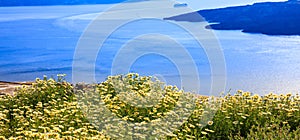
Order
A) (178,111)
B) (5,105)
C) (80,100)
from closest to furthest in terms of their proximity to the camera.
A: (178,111), (80,100), (5,105)

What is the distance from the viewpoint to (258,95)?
4.91 metres

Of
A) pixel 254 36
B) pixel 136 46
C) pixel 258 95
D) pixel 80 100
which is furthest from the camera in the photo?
pixel 254 36

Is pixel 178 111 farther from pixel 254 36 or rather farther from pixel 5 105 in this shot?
pixel 254 36

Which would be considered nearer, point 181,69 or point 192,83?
point 181,69

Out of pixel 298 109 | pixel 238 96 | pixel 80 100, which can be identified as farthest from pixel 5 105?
pixel 298 109

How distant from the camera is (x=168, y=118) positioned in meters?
4.24

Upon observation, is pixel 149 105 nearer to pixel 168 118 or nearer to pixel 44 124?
pixel 168 118

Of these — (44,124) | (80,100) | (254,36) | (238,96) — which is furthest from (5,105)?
(254,36)

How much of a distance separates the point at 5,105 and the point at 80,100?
1.03 metres

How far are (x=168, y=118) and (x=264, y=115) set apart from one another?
0.96 meters

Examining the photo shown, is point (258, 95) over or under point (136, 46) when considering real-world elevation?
under

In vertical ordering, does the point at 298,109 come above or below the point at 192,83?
below

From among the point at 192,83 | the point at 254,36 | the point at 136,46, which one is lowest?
the point at 192,83

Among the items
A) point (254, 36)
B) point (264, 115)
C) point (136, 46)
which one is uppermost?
point (254, 36)
